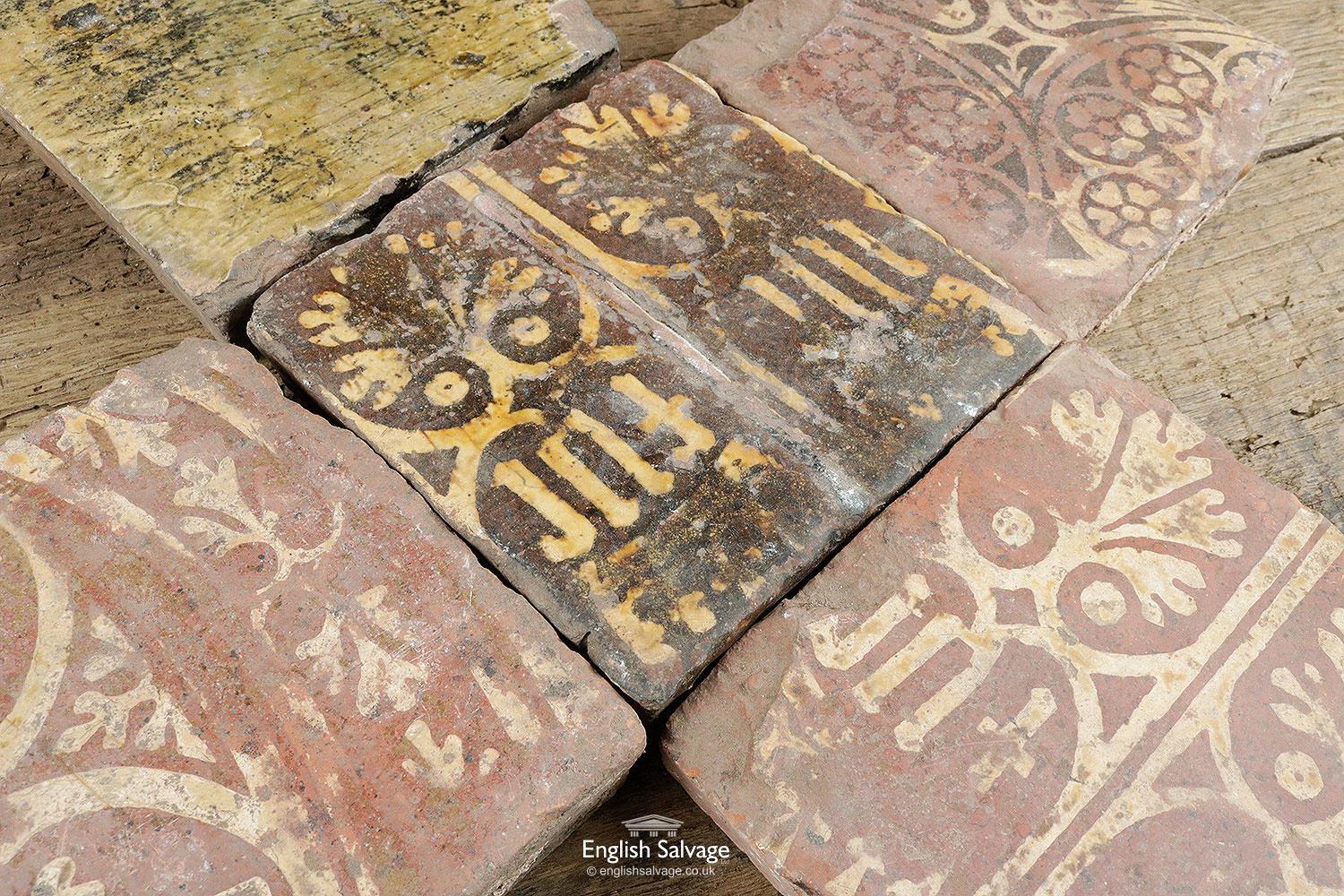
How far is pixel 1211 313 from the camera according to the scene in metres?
2.41

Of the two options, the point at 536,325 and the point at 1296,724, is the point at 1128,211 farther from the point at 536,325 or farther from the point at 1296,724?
the point at 536,325

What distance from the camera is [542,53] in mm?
2080

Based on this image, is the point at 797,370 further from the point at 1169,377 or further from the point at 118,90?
the point at 118,90

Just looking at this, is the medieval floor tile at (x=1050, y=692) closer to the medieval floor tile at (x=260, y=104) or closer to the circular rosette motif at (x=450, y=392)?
the circular rosette motif at (x=450, y=392)

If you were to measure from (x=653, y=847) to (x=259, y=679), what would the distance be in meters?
0.80

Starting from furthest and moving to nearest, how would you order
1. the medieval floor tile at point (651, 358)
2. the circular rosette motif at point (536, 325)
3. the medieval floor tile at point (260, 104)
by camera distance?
the medieval floor tile at point (260, 104) → the circular rosette motif at point (536, 325) → the medieval floor tile at point (651, 358)

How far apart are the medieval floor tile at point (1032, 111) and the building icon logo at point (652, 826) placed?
1.09 meters

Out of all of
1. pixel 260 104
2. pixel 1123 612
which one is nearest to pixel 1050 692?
pixel 1123 612

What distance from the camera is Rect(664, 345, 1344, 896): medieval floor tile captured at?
138cm

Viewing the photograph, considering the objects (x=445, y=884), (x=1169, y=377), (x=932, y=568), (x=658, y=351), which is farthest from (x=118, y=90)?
(x=1169, y=377)

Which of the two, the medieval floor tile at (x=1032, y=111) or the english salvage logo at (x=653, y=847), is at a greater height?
the medieval floor tile at (x=1032, y=111)

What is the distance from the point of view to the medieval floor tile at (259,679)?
1.31m

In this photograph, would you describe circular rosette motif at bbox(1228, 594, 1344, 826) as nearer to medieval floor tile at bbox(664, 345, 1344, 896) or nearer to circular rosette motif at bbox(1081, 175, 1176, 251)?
medieval floor tile at bbox(664, 345, 1344, 896)

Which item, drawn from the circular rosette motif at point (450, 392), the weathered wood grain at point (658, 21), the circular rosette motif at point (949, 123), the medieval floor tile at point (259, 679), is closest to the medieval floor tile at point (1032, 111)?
the circular rosette motif at point (949, 123)
